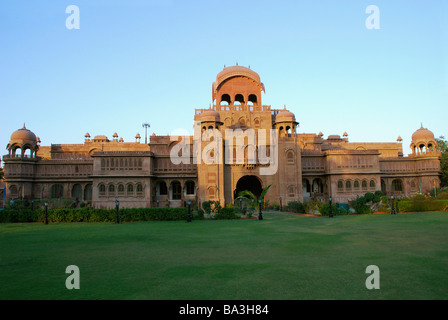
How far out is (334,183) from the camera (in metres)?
39.1

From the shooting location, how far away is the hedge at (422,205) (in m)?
25.1

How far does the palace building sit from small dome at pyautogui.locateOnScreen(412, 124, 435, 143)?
12cm

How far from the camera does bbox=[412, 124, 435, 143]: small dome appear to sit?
4316cm

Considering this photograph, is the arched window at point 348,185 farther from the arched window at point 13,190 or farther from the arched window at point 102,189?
the arched window at point 13,190

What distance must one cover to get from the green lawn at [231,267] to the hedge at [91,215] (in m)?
9.41

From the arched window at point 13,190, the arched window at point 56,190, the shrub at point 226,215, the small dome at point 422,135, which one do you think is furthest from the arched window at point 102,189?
the small dome at point 422,135

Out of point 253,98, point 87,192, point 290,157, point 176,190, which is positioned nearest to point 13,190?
point 87,192

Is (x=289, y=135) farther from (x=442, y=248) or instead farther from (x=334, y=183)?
(x=442, y=248)

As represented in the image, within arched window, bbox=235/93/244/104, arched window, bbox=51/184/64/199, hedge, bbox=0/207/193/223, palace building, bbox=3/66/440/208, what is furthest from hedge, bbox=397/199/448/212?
arched window, bbox=51/184/64/199

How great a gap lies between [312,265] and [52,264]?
6793 millimetres

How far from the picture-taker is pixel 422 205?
25188mm

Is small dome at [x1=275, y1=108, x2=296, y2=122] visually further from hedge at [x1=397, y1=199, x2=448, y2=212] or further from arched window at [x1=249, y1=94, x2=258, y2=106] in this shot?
hedge at [x1=397, y1=199, x2=448, y2=212]

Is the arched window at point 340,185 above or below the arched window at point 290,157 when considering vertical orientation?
below

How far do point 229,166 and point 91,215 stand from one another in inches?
678
